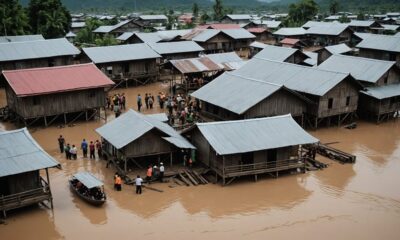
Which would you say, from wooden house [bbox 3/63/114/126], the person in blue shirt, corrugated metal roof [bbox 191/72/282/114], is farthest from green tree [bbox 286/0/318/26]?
the person in blue shirt

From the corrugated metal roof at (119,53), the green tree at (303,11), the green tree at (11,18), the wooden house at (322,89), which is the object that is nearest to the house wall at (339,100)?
the wooden house at (322,89)

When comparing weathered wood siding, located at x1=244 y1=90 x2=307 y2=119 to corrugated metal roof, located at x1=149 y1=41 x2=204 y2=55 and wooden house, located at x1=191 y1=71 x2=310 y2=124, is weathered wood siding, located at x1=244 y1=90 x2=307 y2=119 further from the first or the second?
corrugated metal roof, located at x1=149 y1=41 x2=204 y2=55

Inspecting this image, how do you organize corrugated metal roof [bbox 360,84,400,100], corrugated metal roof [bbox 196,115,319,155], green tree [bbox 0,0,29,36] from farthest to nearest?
green tree [bbox 0,0,29,36] → corrugated metal roof [bbox 360,84,400,100] → corrugated metal roof [bbox 196,115,319,155]

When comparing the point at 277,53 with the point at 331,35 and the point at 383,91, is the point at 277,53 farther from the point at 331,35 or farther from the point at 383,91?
the point at 331,35

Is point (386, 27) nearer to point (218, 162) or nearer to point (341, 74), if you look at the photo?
point (341, 74)

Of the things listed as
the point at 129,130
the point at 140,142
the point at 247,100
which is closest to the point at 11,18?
the point at 247,100

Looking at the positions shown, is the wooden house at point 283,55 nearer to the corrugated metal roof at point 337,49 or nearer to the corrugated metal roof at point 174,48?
the corrugated metal roof at point 337,49
